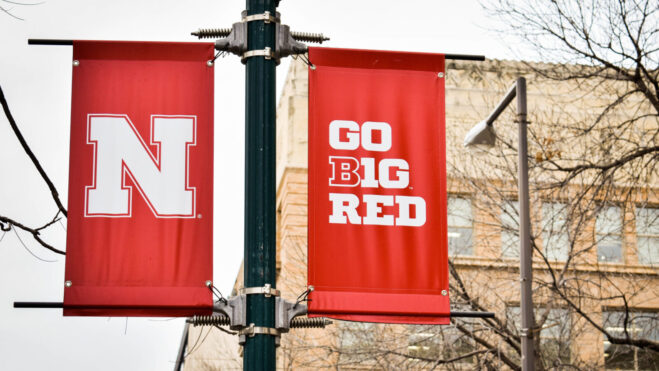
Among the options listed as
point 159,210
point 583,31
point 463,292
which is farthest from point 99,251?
point 463,292

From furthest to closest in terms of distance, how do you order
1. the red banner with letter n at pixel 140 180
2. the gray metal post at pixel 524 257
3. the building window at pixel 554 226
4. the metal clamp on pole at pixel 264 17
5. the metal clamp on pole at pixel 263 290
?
the building window at pixel 554 226 < the gray metal post at pixel 524 257 < the metal clamp on pole at pixel 264 17 < the red banner with letter n at pixel 140 180 < the metal clamp on pole at pixel 263 290

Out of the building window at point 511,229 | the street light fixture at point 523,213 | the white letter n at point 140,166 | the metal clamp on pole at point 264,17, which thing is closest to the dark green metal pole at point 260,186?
the metal clamp on pole at point 264,17

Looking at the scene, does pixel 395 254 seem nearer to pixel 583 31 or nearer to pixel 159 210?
pixel 159 210

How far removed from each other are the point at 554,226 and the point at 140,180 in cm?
2177

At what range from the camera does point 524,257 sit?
14078mm

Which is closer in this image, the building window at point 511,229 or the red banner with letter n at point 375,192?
the red banner with letter n at point 375,192

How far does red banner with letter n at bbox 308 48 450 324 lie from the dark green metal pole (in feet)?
1.07

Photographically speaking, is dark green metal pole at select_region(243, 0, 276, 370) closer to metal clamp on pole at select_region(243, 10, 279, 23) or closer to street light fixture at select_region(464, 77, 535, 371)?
metal clamp on pole at select_region(243, 10, 279, 23)

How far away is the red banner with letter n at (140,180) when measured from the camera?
6.73 metres

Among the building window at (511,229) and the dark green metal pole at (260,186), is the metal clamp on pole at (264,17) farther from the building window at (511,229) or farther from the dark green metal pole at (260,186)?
the building window at (511,229)

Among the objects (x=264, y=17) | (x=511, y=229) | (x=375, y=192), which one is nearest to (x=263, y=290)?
(x=375, y=192)

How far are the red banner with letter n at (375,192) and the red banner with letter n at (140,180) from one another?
69 cm

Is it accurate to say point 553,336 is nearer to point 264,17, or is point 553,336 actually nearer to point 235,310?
point 264,17

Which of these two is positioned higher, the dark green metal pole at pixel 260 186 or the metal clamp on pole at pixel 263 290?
the dark green metal pole at pixel 260 186
